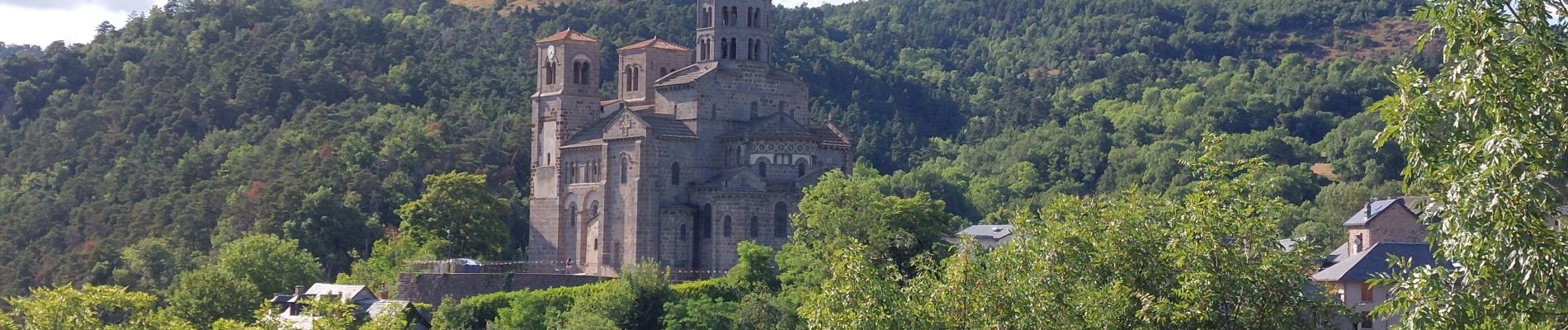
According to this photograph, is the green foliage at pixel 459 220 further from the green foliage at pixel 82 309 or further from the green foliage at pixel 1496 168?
the green foliage at pixel 1496 168

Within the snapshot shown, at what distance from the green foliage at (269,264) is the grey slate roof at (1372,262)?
3556 centimetres

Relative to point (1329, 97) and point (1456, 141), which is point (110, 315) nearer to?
point (1456, 141)

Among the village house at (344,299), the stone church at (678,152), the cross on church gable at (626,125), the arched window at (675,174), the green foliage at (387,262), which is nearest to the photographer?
the village house at (344,299)

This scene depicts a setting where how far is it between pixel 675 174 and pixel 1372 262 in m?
21.8

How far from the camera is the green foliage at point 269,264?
84.6 m

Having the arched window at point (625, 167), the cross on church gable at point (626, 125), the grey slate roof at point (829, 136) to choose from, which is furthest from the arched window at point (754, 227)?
the cross on church gable at point (626, 125)

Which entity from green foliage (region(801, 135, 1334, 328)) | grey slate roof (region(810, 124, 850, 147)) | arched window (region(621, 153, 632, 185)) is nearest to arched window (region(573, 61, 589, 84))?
arched window (region(621, 153, 632, 185))

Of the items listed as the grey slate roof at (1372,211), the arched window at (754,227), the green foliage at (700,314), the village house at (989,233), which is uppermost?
the grey slate roof at (1372,211)

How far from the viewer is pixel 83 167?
407ft

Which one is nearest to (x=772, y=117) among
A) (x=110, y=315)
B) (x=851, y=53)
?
(x=110, y=315)

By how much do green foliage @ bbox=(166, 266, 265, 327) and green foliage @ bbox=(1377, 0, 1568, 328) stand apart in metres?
56.2

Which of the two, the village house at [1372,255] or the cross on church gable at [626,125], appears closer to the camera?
the village house at [1372,255]

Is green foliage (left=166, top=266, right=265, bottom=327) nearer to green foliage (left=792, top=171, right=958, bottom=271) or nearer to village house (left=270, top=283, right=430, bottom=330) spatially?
village house (left=270, top=283, right=430, bottom=330)

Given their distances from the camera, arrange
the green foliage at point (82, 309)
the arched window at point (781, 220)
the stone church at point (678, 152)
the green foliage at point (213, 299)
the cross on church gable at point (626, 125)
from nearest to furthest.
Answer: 1. the green foliage at point (82, 309)
2. the arched window at point (781, 220)
3. the stone church at point (678, 152)
4. the cross on church gable at point (626, 125)
5. the green foliage at point (213, 299)
